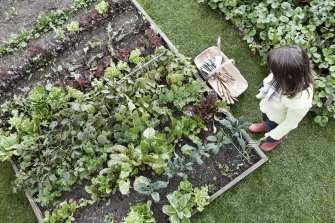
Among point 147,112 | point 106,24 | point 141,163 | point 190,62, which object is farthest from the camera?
point 106,24

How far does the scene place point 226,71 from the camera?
512cm

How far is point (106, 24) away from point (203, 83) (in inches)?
67.6

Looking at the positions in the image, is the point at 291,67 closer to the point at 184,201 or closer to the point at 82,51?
the point at 184,201

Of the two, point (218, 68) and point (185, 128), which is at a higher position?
point (218, 68)

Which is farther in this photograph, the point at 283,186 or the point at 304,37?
the point at 304,37

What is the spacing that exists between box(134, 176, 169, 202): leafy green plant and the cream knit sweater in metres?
1.29

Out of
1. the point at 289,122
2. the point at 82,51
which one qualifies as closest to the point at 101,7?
the point at 82,51

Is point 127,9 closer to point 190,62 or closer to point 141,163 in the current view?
point 190,62

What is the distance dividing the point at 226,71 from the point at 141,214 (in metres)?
2.14

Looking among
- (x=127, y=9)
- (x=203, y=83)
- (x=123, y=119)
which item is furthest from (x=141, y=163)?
(x=127, y=9)

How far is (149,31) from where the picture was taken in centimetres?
529

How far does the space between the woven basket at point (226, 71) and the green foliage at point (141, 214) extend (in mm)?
1734

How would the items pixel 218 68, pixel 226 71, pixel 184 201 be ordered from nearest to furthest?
pixel 184 201 < pixel 218 68 < pixel 226 71

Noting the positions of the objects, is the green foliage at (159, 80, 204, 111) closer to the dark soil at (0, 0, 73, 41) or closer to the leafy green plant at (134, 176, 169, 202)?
the leafy green plant at (134, 176, 169, 202)
